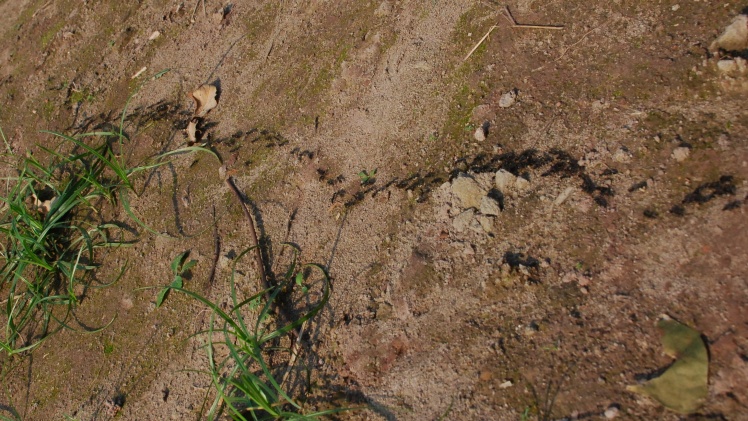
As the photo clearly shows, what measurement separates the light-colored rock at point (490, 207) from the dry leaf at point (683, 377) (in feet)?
2.35

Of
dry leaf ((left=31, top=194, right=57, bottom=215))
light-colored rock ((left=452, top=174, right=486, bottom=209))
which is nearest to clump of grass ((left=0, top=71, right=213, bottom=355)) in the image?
dry leaf ((left=31, top=194, right=57, bottom=215))

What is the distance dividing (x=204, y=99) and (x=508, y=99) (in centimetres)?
165

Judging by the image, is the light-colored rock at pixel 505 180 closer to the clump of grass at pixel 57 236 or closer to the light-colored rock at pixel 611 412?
the light-colored rock at pixel 611 412

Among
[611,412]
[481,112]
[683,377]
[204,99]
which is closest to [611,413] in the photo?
[611,412]

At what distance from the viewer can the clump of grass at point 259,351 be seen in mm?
2004

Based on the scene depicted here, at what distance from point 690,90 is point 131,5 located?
3.30m

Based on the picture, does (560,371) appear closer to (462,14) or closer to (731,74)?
(731,74)

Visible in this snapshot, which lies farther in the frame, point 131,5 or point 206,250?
point 131,5

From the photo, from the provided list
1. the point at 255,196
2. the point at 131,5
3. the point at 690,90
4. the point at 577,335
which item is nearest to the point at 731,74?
the point at 690,90

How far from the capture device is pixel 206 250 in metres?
2.60

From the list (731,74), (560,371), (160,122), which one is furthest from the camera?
(160,122)

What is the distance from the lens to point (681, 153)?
→ 1938 millimetres

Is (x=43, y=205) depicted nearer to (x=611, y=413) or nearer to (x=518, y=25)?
(x=518, y=25)

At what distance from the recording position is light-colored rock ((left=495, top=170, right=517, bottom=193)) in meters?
2.14
